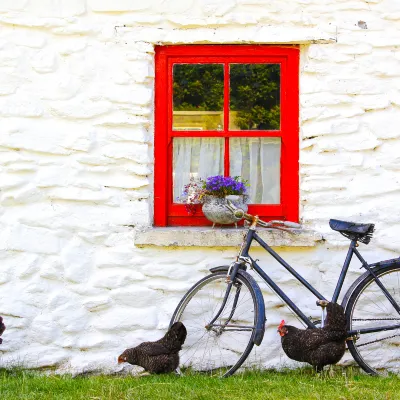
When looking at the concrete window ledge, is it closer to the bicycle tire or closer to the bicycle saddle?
the bicycle saddle

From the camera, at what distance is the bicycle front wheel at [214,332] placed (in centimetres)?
592

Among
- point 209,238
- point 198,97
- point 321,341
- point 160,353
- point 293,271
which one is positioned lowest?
point 160,353

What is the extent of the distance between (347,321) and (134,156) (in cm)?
190

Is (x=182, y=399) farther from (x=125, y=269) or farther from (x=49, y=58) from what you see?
(x=49, y=58)

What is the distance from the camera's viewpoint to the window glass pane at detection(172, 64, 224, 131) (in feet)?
20.2

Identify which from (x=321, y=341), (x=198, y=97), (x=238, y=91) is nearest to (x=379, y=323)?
(x=321, y=341)

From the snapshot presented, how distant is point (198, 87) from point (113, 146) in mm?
793

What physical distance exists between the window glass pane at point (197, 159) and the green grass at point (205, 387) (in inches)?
59.3

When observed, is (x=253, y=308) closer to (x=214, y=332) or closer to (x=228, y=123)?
(x=214, y=332)

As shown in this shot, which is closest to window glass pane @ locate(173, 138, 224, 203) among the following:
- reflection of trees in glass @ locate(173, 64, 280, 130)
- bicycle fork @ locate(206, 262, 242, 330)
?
reflection of trees in glass @ locate(173, 64, 280, 130)

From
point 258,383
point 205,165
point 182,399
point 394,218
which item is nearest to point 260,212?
point 205,165

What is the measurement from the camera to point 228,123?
6184mm

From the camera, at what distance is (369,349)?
598 centimetres

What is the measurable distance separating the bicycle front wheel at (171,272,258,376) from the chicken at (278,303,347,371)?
0.50 m
